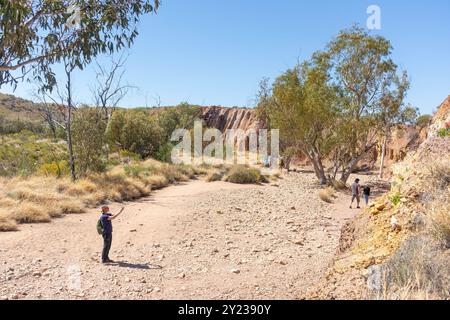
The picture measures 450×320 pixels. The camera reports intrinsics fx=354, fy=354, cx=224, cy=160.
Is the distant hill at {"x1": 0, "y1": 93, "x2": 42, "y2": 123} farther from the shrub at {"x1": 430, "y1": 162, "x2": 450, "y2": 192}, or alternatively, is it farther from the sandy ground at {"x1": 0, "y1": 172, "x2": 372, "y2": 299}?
the shrub at {"x1": 430, "y1": 162, "x2": 450, "y2": 192}

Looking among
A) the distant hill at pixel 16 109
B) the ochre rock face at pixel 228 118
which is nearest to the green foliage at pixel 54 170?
the distant hill at pixel 16 109

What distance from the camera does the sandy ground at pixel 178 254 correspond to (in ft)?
17.6

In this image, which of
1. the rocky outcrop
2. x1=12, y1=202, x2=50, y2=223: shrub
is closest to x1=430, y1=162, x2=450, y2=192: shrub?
the rocky outcrop

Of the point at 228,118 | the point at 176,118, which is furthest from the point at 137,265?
the point at 228,118

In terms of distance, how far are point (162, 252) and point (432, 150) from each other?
5387 mm

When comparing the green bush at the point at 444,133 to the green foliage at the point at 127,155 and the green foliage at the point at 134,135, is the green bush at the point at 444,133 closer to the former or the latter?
the green foliage at the point at 127,155

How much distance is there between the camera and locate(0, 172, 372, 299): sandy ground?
5.36m

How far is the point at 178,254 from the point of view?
24.2 ft

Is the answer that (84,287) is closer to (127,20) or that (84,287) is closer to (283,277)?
(283,277)

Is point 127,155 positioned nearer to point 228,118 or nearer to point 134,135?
point 134,135

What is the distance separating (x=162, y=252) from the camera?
746cm

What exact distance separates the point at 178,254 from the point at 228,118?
5597cm

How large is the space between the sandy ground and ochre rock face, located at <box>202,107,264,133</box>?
4472 cm

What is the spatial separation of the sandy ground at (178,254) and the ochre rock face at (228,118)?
147 feet
